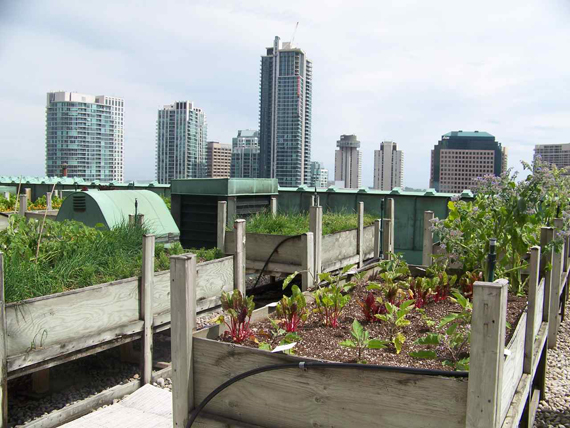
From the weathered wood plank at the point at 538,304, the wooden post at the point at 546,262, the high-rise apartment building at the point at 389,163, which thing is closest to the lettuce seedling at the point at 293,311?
the weathered wood plank at the point at 538,304

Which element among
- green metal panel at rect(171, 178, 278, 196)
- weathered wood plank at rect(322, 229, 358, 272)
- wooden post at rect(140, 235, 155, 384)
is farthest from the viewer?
green metal panel at rect(171, 178, 278, 196)

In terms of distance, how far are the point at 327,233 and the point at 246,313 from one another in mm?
5521

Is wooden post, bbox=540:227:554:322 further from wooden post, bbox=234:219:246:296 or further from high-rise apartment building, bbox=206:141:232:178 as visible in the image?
high-rise apartment building, bbox=206:141:232:178

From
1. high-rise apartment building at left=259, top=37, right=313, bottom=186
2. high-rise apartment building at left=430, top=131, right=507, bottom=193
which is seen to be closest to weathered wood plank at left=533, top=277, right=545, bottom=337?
high-rise apartment building at left=430, top=131, right=507, bottom=193

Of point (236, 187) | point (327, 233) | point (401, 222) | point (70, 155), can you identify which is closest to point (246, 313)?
point (327, 233)

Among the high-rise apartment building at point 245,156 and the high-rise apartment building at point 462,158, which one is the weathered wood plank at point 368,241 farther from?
the high-rise apartment building at point 245,156

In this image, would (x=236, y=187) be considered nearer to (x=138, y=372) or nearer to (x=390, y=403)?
(x=138, y=372)

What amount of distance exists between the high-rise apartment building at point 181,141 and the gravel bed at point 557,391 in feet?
286

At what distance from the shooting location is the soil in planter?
114 inches

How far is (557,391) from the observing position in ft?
17.7

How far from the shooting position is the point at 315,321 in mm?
3693

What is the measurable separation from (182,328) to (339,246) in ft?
19.2

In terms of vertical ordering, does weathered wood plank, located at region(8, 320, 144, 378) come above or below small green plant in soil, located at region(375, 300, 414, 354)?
below

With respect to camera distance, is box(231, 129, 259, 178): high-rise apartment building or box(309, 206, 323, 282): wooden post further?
box(231, 129, 259, 178): high-rise apartment building
